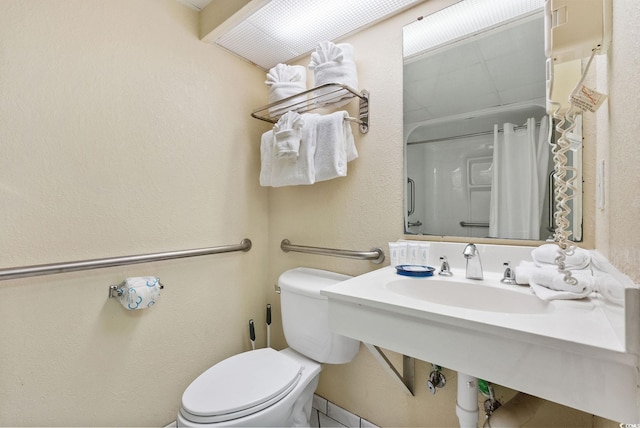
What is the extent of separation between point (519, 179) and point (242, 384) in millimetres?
1225

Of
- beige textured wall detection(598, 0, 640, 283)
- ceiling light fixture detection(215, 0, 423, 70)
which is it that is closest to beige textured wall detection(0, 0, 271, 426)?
ceiling light fixture detection(215, 0, 423, 70)

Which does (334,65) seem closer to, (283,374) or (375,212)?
(375,212)

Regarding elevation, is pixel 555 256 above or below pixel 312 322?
above

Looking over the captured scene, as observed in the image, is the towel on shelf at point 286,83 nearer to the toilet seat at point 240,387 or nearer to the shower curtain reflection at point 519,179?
the shower curtain reflection at point 519,179

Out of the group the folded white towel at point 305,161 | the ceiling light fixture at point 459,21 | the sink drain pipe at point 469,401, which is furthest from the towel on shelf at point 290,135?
the sink drain pipe at point 469,401

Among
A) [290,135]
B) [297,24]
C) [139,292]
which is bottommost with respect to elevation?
[139,292]

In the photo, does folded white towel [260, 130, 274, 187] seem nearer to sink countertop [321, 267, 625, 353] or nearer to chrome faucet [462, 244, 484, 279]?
sink countertop [321, 267, 625, 353]

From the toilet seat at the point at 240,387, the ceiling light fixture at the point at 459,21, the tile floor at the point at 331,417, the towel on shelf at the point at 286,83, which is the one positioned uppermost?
the ceiling light fixture at the point at 459,21

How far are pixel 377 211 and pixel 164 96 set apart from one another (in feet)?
3.45

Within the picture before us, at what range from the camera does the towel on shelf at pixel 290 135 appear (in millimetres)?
1230

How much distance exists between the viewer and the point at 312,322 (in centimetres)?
121

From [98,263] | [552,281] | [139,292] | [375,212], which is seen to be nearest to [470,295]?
[552,281]

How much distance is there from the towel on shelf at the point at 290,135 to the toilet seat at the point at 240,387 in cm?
88

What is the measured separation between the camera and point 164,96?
122 cm
